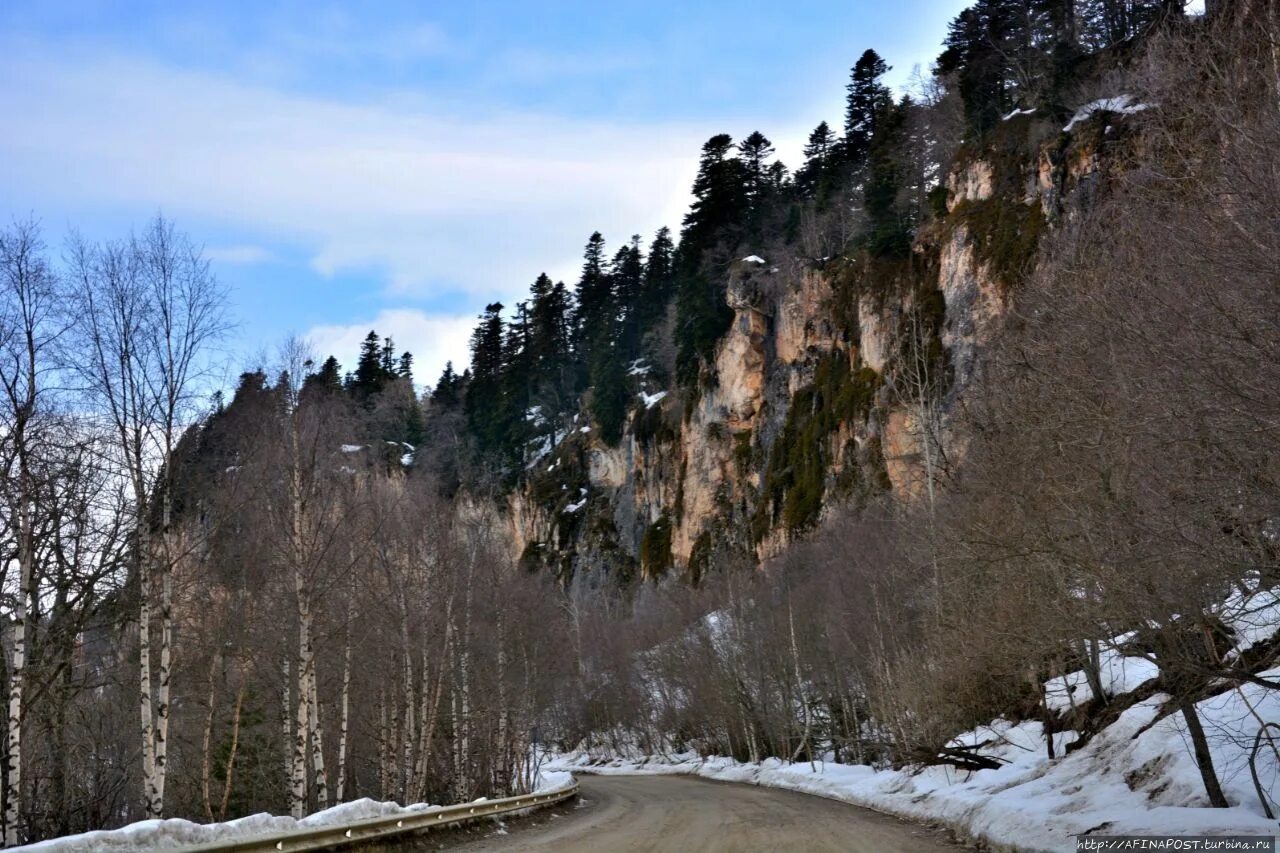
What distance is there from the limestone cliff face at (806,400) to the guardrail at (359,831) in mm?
27419

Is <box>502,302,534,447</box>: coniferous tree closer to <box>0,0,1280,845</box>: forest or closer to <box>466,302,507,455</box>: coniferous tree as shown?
<box>466,302,507,455</box>: coniferous tree

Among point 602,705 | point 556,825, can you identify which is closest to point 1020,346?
point 556,825

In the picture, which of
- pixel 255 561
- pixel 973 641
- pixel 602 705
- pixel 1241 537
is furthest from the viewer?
pixel 602 705

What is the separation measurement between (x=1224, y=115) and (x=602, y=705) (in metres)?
65.8

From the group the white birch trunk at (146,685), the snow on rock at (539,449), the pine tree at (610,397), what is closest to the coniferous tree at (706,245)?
the pine tree at (610,397)

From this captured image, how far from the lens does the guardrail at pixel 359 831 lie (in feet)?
35.1

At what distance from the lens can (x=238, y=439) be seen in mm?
19625

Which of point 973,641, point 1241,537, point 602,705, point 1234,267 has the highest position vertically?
point 1234,267

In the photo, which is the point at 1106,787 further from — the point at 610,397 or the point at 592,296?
the point at 592,296

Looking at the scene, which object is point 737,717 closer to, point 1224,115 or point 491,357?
point 1224,115

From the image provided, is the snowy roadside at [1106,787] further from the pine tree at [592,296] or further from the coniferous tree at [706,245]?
the pine tree at [592,296]

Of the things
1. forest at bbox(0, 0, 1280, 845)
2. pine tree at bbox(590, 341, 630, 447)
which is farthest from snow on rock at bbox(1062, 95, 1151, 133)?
pine tree at bbox(590, 341, 630, 447)

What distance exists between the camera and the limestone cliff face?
52.5 metres

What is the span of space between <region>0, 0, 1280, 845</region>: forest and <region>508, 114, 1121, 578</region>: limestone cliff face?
1.40 feet
